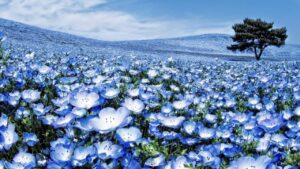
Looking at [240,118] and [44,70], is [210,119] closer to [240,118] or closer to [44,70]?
[240,118]

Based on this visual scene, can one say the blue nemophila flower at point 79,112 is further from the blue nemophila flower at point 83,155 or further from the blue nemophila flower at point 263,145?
the blue nemophila flower at point 263,145

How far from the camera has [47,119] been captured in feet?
9.86

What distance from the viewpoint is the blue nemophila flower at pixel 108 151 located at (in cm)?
204

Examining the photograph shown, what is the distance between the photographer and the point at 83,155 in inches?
80.9

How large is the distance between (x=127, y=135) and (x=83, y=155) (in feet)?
0.79

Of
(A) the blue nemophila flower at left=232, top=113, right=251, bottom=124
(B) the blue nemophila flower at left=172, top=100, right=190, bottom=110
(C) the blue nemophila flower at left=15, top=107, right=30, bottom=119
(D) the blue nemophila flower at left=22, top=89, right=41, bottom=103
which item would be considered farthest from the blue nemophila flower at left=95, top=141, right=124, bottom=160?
(B) the blue nemophila flower at left=172, top=100, right=190, bottom=110

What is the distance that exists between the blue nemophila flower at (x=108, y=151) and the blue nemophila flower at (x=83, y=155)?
30 mm

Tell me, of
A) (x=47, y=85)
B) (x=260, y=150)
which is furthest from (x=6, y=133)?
(x=47, y=85)

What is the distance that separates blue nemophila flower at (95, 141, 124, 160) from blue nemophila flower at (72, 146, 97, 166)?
3 cm

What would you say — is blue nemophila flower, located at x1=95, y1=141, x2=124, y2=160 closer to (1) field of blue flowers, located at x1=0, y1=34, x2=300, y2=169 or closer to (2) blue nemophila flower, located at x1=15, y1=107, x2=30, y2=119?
(1) field of blue flowers, located at x1=0, y1=34, x2=300, y2=169

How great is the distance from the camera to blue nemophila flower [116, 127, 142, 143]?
85.4 inches

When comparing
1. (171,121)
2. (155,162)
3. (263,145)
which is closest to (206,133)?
(171,121)

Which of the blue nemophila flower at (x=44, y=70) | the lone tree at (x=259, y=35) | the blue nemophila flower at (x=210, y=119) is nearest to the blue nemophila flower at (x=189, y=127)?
the blue nemophila flower at (x=210, y=119)

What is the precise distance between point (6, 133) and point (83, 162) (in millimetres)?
574
